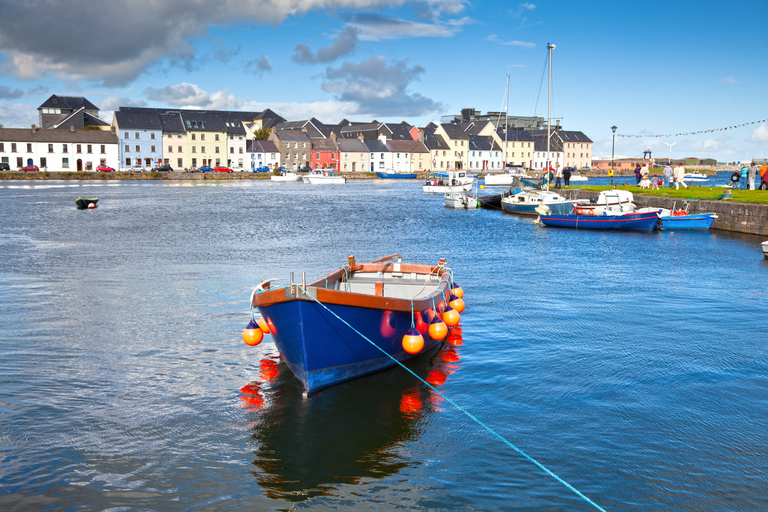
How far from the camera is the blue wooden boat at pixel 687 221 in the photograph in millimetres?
34375

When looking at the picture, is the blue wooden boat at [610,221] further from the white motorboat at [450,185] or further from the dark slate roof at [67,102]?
the dark slate roof at [67,102]

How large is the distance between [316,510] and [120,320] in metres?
9.39

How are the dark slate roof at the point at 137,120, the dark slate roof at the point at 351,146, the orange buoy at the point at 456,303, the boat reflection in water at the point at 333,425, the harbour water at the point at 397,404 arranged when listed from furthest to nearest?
1. the dark slate roof at the point at 351,146
2. the dark slate roof at the point at 137,120
3. the orange buoy at the point at 456,303
4. the boat reflection in water at the point at 333,425
5. the harbour water at the point at 397,404

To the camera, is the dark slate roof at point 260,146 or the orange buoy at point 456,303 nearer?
the orange buoy at point 456,303

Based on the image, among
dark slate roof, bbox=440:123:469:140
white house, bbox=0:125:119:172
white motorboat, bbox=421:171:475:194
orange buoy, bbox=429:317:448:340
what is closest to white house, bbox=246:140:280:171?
white house, bbox=0:125:119:172

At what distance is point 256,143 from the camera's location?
130m

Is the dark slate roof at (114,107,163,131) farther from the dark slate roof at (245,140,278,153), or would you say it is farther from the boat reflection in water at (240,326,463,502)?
the boat reflection in water at (240,326,463,502)

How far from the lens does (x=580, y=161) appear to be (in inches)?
6654

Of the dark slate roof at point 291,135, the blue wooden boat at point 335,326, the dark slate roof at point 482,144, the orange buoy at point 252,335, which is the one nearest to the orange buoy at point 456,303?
the blue wooden boat at point 335,326

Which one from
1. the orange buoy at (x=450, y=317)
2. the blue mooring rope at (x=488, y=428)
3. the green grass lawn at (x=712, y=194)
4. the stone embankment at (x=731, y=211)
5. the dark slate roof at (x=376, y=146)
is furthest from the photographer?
the dark slate roof at (x=376, y=146)

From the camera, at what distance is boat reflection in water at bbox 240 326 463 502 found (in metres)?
7.88

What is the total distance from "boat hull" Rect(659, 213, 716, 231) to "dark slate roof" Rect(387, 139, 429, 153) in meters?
109

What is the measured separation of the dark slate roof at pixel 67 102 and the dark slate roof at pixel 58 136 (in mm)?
26777

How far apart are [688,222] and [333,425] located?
103ft
